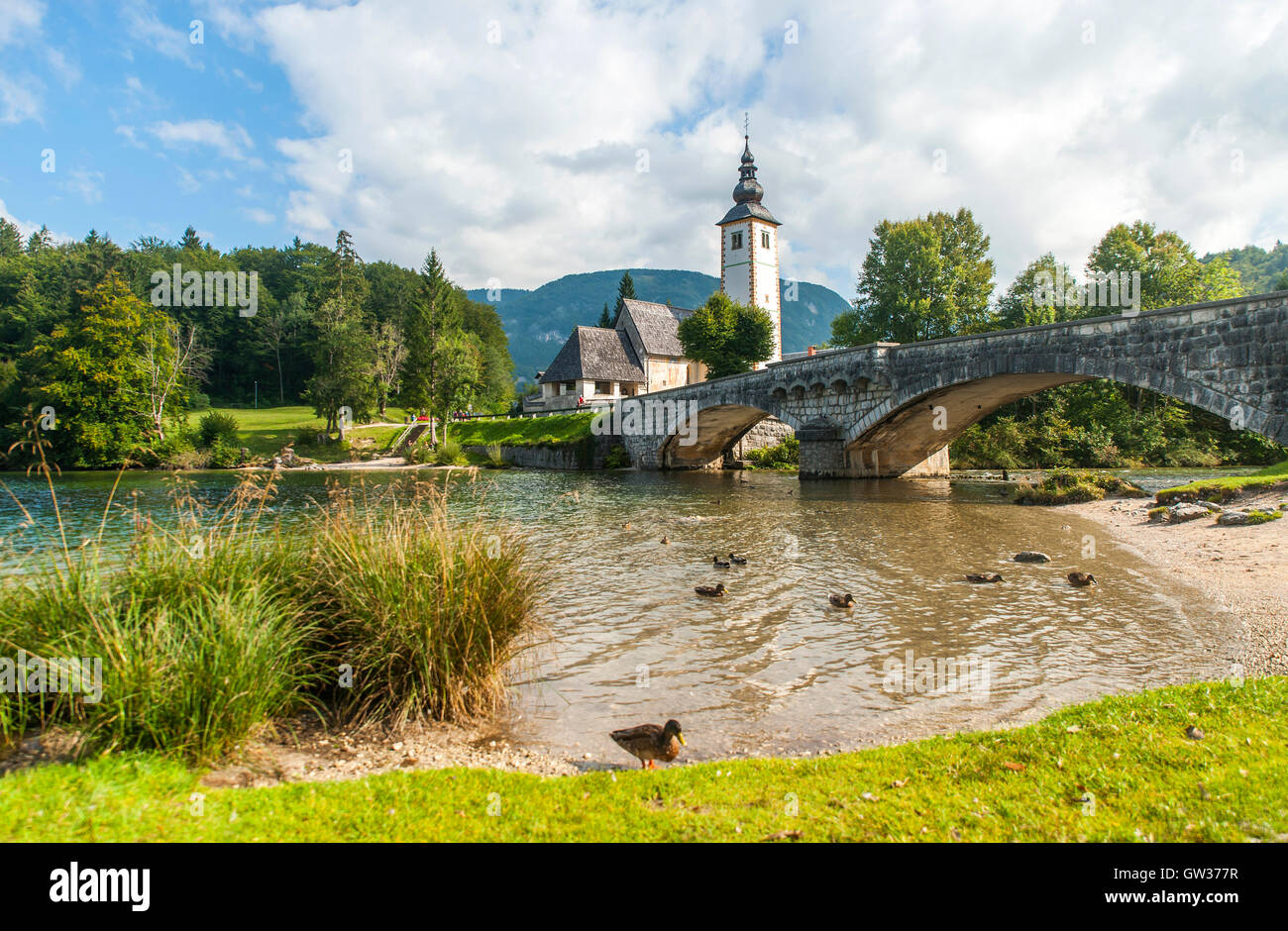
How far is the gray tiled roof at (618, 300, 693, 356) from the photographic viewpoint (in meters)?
66.6

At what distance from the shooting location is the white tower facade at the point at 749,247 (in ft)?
213

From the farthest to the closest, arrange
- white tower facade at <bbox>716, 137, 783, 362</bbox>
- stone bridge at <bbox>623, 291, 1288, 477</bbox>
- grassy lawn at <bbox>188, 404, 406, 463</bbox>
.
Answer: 1. white tower facade at <bbox>716, 137, 783, 362</bbox>
2. grassy lawn at <bbox>188, 404, 406, 463</bbox>
3. stone bridge at <bbox>623, 291, 1288, 477</bbox>

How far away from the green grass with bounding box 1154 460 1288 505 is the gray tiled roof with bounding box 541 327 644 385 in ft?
157

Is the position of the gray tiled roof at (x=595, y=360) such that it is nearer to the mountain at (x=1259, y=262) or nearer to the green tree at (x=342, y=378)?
the green tree at (x=342, y=378)

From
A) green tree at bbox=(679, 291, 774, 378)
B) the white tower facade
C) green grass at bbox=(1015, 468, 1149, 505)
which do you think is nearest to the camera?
green grass at bbox=(1015, 468, 1149, 505)

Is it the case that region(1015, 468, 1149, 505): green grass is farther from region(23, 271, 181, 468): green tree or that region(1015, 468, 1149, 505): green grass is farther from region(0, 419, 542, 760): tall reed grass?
region(23, 271, 181, 468): green tree

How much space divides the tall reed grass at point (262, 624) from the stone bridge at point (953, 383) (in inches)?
783

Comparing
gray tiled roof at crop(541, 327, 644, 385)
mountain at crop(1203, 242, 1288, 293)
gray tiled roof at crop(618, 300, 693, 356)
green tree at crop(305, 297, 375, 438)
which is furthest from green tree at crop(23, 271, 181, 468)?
mountain at crop(1203, 242, 1288, 293)

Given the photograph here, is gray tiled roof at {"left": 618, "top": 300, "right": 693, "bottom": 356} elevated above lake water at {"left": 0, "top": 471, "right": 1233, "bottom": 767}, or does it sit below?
above

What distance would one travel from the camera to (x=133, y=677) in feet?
14.6

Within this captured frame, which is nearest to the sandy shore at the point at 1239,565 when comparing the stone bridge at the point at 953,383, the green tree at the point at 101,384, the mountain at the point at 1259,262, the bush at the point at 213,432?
the stone bridge at the point at 953,383

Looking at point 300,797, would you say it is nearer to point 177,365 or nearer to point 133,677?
point 133,677

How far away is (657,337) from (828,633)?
6073 centimetres
